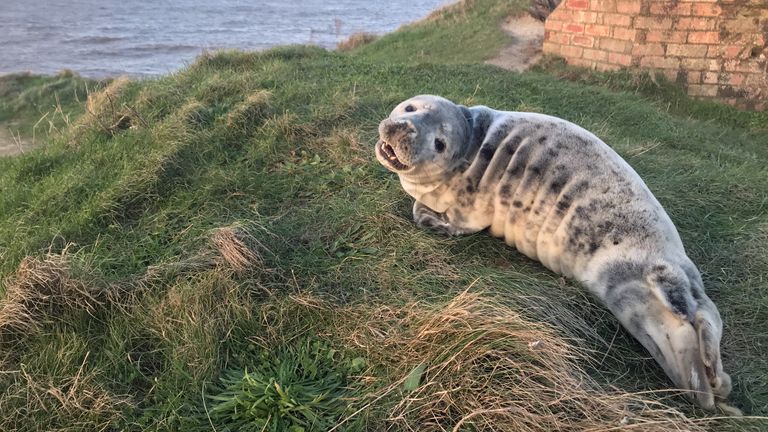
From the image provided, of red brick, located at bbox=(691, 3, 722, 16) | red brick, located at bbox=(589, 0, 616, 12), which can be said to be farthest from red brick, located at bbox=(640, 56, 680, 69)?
red brick, located at bbox=(589, 0, 616, 12)

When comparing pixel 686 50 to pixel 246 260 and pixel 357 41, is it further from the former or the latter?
pixel 357 41

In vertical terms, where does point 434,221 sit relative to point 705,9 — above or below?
below

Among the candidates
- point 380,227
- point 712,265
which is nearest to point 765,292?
point 712,265

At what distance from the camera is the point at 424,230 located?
152 inches

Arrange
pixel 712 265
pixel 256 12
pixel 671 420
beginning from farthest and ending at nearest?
pixel 256 12, pixel 712 265, pixel 671 420

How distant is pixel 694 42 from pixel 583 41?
1983 millimetres

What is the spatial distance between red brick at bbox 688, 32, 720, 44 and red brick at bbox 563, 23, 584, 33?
6.54 feet

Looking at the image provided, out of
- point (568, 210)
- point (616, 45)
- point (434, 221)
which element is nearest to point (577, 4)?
A: point (616, 45)

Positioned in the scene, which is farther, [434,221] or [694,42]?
[694,42]

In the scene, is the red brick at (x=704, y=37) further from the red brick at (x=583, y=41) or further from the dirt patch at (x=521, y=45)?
the dirt patch at (x=521, y=45)

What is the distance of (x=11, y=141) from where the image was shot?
9.83m

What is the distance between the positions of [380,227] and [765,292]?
253 centimetres

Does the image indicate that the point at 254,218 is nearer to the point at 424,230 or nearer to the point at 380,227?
the point at 380,227

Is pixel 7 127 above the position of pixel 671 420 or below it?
below
